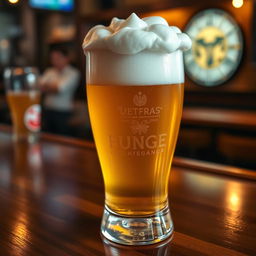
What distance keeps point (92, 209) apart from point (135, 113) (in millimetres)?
258

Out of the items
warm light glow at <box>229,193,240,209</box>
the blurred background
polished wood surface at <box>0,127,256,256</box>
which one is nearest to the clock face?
the blurred background

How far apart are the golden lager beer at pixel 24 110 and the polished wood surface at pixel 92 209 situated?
0.37m

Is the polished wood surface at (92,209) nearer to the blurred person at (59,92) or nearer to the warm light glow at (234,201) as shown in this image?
the warm light glow at (234,201)

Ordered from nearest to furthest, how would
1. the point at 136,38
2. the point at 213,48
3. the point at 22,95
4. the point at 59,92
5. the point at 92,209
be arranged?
the point at 136,38 < the point at 92,209 < the point at 22,95 < the point at 59,92 < the point at 213,48

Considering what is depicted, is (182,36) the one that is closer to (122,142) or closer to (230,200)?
(122,142)

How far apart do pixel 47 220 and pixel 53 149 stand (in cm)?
66

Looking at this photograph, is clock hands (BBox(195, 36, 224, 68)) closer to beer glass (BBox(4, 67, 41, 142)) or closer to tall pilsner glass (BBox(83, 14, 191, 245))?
beer glass (BBox(4, 67, 41, 142))

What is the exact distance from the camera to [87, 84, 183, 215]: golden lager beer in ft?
1.72

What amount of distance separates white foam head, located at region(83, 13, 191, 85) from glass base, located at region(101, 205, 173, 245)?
200 mm

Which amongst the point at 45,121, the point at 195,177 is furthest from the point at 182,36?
the point at 45,121

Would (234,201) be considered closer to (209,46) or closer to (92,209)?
(92,209)

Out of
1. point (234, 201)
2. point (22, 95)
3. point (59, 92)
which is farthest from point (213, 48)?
point (234, 201)

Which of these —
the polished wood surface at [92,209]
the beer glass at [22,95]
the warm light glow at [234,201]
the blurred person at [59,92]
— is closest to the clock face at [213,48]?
the blurred person at [59,92]

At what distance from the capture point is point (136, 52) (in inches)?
20.0
